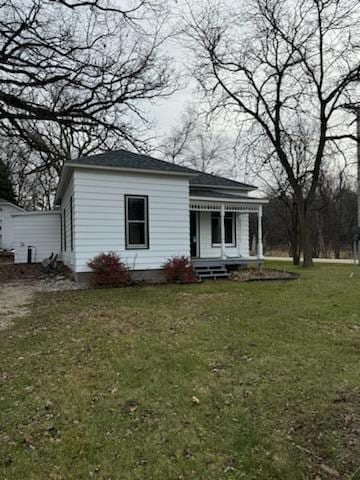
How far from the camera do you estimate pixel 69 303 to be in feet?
27.2

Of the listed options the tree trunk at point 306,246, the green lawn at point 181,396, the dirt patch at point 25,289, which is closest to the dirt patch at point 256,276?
the tree trunk at point 306,246

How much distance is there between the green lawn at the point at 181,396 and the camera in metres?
2.56

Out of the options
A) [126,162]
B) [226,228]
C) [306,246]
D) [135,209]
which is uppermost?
[126,162]

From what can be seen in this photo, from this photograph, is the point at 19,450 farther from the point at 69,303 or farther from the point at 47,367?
the point at 69,303

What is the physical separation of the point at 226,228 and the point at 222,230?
180 centimetres

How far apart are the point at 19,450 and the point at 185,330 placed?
11.3 ft

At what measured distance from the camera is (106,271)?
34.8ft

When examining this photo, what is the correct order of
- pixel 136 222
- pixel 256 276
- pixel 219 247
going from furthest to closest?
pixel 219 247 < pixel 256 276 < pixel 136 222

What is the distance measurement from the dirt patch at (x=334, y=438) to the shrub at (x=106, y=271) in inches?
310

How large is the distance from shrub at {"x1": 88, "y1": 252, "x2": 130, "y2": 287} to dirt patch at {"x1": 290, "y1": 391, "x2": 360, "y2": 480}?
7882mm

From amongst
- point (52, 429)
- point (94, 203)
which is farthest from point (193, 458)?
point (94, 203)

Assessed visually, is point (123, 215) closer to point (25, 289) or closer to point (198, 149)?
point (25, 289)

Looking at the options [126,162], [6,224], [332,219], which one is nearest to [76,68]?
[126,162]

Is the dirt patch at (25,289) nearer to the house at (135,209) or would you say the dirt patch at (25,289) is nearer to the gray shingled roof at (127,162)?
the house at (135,209)
